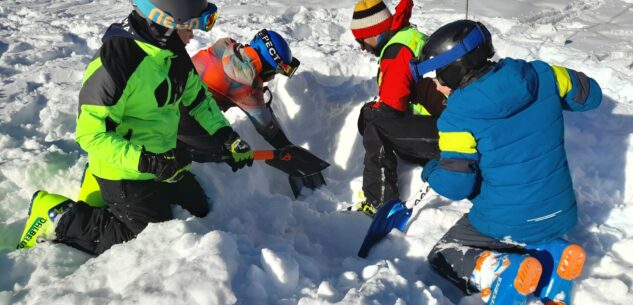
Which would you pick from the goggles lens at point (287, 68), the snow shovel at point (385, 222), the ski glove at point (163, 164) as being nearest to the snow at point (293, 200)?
the snow shovel at point (385, 222)

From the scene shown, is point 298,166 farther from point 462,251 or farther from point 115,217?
point 462,251

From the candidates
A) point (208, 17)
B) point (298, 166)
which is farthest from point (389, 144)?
Answer: point (208, 17)

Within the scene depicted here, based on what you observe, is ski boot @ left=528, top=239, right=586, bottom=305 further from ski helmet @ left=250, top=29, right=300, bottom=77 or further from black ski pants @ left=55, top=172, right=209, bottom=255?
ski helmet @ left=250, top=29, right=300, bottom=77

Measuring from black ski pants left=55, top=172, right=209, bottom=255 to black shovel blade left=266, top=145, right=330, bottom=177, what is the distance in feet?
3.70

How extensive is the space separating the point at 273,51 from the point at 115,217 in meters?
1.84

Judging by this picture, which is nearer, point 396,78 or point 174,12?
point 174,12

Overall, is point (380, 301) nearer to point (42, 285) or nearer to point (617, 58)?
point (42, 285)

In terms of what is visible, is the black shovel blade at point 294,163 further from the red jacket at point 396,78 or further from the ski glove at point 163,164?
the ski glove at point 163,164

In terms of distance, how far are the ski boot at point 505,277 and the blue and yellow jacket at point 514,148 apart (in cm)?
18

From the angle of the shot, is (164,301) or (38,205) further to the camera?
(38,205)

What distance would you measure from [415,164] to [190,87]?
1.90 meters

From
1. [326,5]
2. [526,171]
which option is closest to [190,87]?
[526,171]

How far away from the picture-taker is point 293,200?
3.95 metres

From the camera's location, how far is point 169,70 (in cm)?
289
